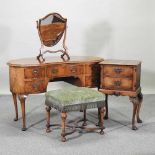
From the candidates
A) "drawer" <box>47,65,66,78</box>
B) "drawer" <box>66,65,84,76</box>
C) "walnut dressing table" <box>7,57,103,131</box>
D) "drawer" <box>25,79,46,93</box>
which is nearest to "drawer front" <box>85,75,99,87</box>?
"walnut dressing table" <box>7,57,103,131</box>

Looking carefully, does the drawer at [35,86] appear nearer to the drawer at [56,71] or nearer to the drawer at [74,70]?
the drawer at [56,71]

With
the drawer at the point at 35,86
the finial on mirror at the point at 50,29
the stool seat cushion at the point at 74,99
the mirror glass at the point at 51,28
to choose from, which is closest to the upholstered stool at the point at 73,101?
the stool seat cushion at the point at 74,99

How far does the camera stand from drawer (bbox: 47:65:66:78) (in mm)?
3887

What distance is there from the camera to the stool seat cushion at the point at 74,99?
349cm

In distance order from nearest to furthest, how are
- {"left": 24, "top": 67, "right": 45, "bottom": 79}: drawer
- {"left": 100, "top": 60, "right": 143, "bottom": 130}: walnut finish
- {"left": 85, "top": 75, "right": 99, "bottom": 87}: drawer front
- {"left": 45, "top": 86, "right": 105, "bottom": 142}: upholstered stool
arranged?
{"left": 45, "top": 86, "right": 105, "bottom": 142}: upholstered stool
{"left": 24, "top": 67, "right": 45, "bottom": 79}: drawer
{"left": 100, "top": 60, "right": 143, "bottom": 130}: walnut finish
{"left": 85, "top": 75, "right": 99, "bottom": 87}: drawer front

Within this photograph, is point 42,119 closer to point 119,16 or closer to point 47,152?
point 47,152

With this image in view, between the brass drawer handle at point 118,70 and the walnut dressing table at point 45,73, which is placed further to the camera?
the brass drawer handle at point 118,70

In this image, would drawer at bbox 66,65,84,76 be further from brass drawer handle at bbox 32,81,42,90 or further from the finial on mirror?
brass drawer handle at bbox 32,81,42,90

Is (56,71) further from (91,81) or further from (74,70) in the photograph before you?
(91,81)

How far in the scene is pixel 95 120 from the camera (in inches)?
169

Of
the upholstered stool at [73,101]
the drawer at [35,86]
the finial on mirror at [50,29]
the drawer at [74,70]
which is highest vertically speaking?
the finial on mirror at [50,29]

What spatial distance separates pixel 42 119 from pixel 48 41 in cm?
95

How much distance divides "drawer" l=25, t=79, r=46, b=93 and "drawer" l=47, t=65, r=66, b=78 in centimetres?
12

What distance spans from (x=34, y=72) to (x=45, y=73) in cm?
14
